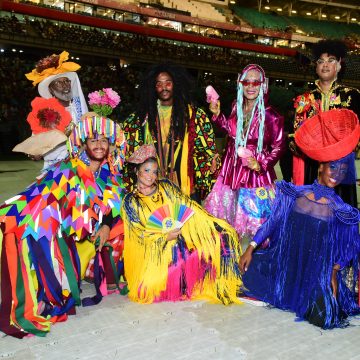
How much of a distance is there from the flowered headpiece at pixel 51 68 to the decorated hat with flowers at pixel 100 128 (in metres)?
0.92

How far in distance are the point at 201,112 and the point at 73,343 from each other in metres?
2.25

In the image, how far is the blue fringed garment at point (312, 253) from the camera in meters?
→ 2.96

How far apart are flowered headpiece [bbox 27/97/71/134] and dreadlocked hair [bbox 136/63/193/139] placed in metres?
0.72

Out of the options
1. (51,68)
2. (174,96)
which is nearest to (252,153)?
(174,96)

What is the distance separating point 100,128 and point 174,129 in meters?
0.81

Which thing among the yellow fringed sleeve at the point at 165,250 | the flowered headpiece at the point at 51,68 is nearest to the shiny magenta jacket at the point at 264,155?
the yellow fringed sleeve at the point at 165,250

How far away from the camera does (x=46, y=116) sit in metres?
3.67

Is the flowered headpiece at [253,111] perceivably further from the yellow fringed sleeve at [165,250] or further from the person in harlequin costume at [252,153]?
the yellow fringed sleeve at [165,250]

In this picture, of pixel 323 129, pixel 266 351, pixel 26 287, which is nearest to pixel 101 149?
pixel 26 287

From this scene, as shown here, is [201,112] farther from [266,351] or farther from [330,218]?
[266,351]

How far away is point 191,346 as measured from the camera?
2.69m

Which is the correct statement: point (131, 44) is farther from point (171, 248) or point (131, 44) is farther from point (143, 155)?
point (171, 248)

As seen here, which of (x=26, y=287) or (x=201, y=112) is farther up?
(x=201, y=112)

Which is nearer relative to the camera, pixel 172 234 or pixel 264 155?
pixel 172 234
